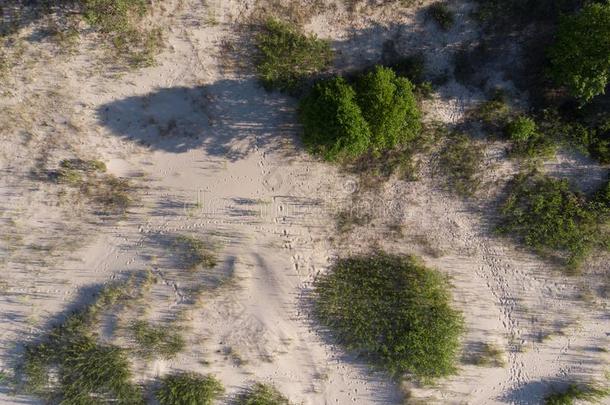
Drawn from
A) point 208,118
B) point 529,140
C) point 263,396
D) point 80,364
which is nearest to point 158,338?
A: point 80,364

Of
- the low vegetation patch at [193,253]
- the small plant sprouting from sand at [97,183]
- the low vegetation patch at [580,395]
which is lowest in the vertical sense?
the low vegetation patch at [580,395]

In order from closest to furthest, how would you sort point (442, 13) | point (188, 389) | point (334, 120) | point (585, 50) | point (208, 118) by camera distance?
1. point (585, 50)
2. point (334, 120)
3. point (442, 13)
4. point (208, 118)
5. point (188, 389)

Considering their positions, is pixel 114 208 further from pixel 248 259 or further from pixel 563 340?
pixel 563 340

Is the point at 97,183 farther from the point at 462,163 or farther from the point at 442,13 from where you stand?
the point at 442,13

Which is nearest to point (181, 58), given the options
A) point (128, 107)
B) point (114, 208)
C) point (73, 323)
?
point (128, 107)

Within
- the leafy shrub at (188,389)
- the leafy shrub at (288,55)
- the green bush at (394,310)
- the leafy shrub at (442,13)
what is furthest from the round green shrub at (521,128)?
the leafy shrub at (188,389)

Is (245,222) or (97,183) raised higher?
(97,183)

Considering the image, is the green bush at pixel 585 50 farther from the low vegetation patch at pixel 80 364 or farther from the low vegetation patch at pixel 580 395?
the low vegetation patch at pixel 80 364

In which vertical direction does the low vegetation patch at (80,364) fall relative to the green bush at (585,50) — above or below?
below
